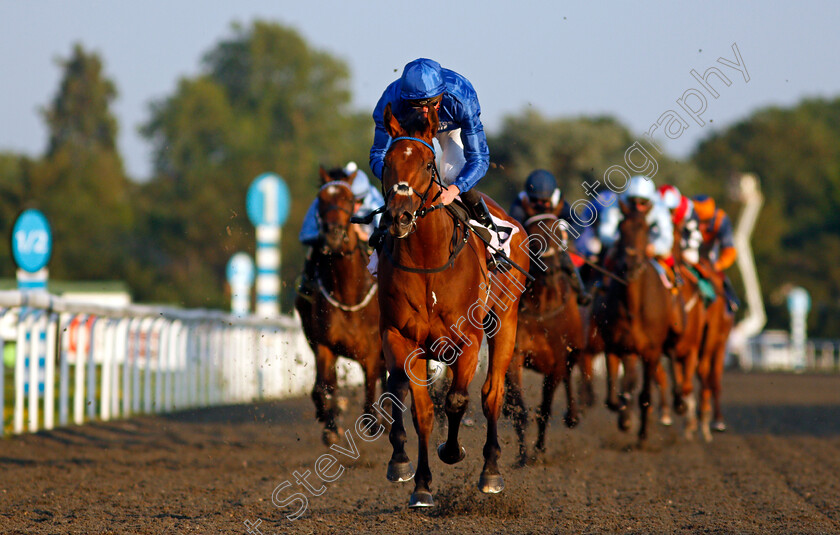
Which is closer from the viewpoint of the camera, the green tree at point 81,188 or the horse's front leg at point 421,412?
the horse's front leg at point 421,412

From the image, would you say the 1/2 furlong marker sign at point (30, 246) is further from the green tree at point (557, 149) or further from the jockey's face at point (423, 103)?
the green tree at point (557, 149)

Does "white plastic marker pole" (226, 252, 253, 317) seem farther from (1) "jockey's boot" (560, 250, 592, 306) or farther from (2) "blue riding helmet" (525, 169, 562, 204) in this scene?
(2) "blue riding helmet" (525, 169, 562, 204)

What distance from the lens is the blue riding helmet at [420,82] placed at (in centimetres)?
543

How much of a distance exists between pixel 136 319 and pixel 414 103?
7735 mm

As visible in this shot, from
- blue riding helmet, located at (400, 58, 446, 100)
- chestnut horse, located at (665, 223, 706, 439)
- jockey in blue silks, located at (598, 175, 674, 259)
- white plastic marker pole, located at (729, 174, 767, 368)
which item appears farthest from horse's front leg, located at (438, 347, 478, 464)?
white plastic marker pole, located at (729, 174, 767, 368)

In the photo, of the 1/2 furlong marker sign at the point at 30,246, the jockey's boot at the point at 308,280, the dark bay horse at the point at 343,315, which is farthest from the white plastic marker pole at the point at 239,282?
the dark bay horse at the point at 343,315

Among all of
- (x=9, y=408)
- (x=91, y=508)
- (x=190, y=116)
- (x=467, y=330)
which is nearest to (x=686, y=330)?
(x=467, y=330)

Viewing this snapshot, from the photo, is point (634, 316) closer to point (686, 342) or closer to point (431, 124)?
point (686, 342)

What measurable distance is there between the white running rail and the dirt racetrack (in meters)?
0.46

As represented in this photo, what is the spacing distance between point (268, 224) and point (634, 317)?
32.7ft

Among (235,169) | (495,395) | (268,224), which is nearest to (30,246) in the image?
(495,395)

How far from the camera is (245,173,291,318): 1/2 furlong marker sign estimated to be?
60.3 ft

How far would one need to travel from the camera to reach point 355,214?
8734 millimetres

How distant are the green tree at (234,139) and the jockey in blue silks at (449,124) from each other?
140 feet
